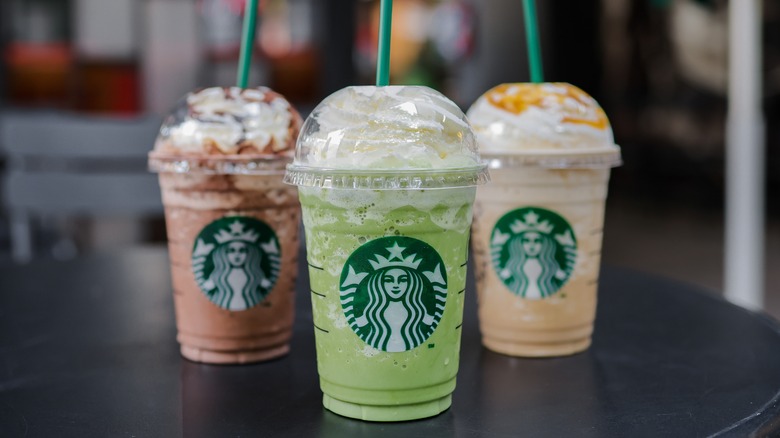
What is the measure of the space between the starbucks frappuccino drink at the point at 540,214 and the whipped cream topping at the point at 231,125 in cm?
25

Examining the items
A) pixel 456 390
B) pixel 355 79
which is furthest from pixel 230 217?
pixel 355 79

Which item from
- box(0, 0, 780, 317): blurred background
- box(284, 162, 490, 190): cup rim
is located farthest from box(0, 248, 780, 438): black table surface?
box(0, 0, 780, 317): blurred background

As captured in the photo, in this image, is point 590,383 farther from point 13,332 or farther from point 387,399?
point 13,332

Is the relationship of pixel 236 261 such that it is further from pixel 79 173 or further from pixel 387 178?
pixel 79 173

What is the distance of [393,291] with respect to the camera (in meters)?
0.77

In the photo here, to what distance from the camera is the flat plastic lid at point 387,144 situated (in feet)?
2.46

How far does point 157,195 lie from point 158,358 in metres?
1.59

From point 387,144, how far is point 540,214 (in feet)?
1.00

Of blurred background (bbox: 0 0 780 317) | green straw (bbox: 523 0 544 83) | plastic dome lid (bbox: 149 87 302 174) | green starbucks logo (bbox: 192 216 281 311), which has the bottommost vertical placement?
blurred background (bbox: 0 0 780 317)

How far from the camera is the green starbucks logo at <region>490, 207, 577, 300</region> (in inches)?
39.4

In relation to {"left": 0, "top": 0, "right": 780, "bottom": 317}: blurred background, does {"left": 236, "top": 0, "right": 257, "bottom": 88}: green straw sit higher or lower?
higher

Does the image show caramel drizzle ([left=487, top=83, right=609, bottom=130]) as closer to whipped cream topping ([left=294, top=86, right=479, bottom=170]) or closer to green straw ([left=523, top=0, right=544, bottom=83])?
green straw ([left=523, top=0, right=544, bottom=83])

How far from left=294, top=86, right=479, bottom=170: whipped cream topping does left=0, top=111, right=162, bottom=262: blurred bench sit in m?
1.76

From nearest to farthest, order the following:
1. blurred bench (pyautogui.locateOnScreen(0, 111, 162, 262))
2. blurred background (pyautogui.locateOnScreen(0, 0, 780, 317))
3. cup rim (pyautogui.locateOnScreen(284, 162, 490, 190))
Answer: cup rim (pyautogui.locateOnScreen(284, 162, 490, 190)) < blurred bench (pyautogui.locateOnScreen(0, 111, 162, 262)) < blurred background (pyautogui.locateOnScreen(0, 0, 780, 317))
